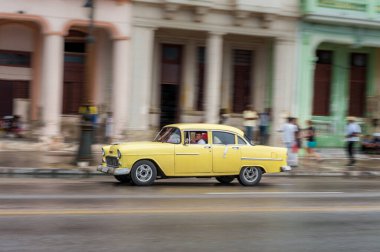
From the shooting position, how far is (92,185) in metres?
12.5

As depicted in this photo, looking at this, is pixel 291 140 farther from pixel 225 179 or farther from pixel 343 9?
pixel 343 9

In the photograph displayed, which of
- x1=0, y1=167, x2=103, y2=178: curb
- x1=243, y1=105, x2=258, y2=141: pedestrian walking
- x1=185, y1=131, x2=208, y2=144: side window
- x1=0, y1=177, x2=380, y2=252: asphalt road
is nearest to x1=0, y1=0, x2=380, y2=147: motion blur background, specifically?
x1=243, y1=105, x2=258, y2=141: pedestrian walking

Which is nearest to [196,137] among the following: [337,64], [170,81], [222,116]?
[222,116]

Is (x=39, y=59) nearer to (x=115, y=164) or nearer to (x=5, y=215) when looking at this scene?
(x=115, y=164)

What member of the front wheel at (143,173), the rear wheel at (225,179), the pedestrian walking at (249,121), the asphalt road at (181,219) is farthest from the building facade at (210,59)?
the asphalt road at (181,219)

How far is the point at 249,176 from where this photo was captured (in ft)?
44.2

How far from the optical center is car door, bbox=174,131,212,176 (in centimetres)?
1273

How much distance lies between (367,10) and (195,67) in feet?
25.9

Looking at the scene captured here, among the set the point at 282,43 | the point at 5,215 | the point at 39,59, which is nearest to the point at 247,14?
the point at 282,43

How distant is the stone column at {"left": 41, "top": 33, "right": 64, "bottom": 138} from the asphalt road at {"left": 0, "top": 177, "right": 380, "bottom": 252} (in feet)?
25.9

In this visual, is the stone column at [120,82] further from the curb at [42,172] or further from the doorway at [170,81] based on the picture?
the curb at [42,172]

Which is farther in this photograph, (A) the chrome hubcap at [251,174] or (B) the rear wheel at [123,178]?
(A) the chrome hubcap at [251,174]

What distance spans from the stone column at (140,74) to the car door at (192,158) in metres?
8.44

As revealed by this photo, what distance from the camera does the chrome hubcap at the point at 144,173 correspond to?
12.5m
